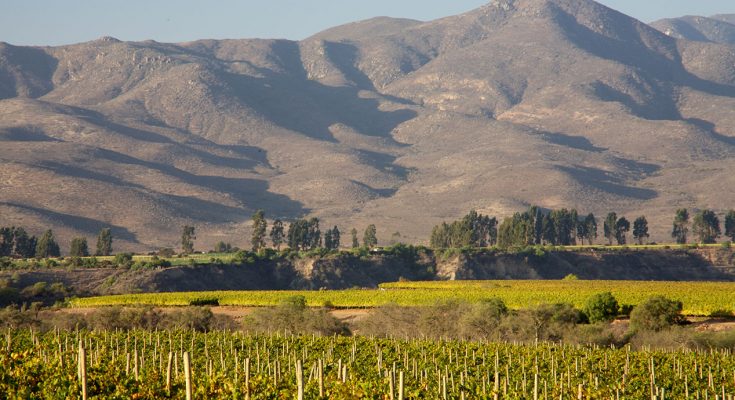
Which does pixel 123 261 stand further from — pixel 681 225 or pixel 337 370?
pixel 681 225

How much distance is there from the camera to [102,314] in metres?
59.2

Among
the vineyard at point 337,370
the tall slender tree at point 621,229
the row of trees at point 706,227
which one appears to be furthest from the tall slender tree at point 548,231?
the vineyard at point 337,370

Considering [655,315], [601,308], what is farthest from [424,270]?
[655,315]

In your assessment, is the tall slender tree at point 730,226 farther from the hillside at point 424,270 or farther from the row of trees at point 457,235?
the row of trees at point 457,235

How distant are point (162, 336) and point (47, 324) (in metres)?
13.6

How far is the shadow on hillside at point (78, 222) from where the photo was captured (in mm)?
172750

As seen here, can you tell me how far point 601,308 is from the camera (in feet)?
209

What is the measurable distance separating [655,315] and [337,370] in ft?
95.9

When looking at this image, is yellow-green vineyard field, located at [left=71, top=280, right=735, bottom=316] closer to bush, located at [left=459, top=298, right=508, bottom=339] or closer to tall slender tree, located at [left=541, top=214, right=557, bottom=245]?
bush, located at [left=459, top=298, right=508, bottom=339]

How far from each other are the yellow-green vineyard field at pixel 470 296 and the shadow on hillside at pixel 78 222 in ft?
316

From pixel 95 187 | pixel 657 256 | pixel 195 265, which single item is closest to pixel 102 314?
pixel 195 265

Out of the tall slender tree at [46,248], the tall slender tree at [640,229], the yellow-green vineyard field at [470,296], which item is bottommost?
the yellow-green vineyard field at [470,296]

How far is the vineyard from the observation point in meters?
24.2

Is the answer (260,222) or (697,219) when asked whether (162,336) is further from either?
(697,219)
